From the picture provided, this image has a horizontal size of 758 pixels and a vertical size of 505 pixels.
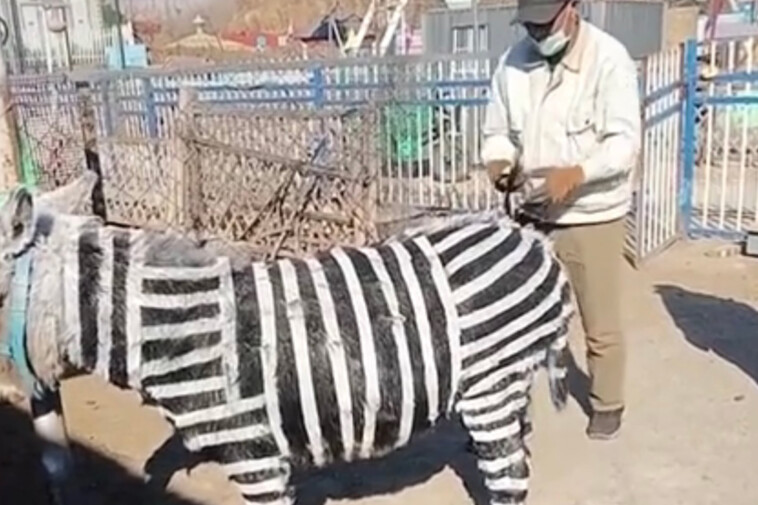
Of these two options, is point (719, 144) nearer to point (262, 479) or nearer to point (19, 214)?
point (262, 479)

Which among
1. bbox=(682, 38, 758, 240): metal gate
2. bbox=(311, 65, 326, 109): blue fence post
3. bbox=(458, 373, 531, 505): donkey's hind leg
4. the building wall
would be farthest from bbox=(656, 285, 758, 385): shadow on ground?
the building wall

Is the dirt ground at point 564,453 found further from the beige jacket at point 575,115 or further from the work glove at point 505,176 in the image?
the work glove at point 505,176

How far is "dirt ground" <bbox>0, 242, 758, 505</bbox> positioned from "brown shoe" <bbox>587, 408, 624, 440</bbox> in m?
0.04

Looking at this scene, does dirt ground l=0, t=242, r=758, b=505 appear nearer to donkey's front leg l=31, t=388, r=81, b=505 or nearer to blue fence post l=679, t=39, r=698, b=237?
donkey's front leg l=31, t=388, r=81, b=505

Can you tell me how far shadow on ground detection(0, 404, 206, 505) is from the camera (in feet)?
13.2

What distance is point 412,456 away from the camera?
13.9 ft

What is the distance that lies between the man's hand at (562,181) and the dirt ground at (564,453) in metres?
1.30

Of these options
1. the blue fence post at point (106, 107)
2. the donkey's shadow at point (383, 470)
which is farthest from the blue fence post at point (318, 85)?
the donkey's shadow at point (383, 470)

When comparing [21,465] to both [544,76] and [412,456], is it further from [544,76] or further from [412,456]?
[544,76]

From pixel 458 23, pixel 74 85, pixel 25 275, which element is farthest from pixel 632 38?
pixel 25 275

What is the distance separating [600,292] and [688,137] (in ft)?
15.4

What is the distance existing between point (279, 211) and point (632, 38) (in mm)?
12534

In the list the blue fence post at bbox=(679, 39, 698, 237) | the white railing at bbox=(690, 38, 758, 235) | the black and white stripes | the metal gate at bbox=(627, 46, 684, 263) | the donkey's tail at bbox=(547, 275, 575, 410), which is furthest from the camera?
the white railing at bbox=(690, 38, 758, 235)

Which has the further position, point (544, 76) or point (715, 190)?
point (715, 190)
